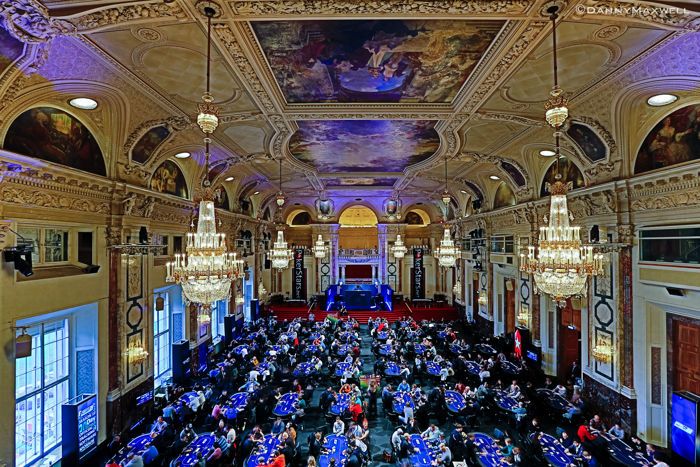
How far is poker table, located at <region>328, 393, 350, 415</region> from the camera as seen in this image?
31.5 feet

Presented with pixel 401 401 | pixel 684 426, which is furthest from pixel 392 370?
pixel 684 426

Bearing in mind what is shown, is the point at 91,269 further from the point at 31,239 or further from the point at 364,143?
the point at 364,143

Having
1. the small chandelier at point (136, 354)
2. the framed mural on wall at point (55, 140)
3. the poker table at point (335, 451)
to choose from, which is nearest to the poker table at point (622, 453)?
the poker table at point (335, 451)

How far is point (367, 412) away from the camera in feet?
34.9

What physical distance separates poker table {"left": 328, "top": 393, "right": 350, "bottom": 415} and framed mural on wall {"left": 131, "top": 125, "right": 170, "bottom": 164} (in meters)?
8.15

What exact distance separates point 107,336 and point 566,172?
44.5 feet

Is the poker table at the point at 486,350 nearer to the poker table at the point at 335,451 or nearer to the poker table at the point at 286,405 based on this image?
the poker table at the point at 286,405

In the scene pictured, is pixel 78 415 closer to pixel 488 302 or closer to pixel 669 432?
pixel 669 432

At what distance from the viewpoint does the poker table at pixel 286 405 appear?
9633 millimetres

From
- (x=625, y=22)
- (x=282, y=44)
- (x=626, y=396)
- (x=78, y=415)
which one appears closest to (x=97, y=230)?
(x=78, y=415)

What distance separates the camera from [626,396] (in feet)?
28.8

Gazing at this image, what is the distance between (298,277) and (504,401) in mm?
19041

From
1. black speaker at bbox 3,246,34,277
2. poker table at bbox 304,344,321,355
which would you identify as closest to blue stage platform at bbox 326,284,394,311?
poker table at bbox 304,344,321,355

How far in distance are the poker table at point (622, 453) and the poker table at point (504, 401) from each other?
2.16 m
